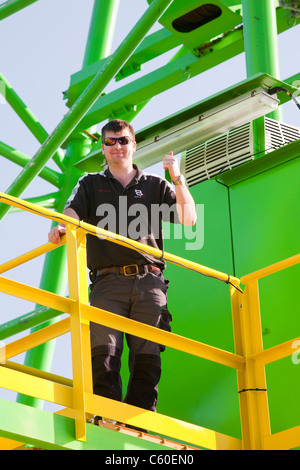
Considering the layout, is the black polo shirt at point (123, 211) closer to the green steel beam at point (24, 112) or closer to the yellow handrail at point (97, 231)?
the yellow handrail at point (97, 231)

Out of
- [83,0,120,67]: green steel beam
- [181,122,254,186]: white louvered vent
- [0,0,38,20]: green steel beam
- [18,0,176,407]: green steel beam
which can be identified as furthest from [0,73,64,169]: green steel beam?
[181,122,254,186]: white louvered vent

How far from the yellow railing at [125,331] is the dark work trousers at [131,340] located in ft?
0.67

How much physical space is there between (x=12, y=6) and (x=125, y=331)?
5.14 meters

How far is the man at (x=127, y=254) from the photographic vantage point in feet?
17.7

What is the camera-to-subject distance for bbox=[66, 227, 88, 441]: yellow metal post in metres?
4.70

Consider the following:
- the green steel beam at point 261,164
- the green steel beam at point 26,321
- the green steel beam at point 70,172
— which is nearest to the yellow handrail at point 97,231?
the green steel beam at point 261,164

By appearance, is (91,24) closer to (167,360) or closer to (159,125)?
(159,125)

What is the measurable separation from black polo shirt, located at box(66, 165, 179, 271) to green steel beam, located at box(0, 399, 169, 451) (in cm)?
121

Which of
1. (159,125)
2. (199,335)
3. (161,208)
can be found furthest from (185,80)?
(161,208)

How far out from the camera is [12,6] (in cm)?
934

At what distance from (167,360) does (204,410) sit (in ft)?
1.84

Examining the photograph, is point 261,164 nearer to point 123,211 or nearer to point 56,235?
point 123,211

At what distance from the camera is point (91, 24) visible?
11273 mm

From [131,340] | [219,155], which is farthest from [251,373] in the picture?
[219,155]
